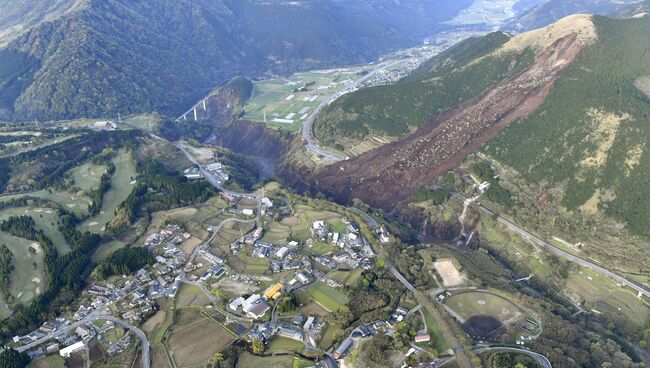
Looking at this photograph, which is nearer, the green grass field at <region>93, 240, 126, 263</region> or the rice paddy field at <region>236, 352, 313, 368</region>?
the rice paddy field at <region>236, 352, 313, 368</region>

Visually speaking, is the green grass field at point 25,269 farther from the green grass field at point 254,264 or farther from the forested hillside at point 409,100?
the forested hillside at point 409,100

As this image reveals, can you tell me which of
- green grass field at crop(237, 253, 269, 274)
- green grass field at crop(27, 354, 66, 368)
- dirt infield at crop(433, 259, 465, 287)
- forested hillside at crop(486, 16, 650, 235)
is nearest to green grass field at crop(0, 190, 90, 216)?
green grass field at crop(237, 253, 269, 274)

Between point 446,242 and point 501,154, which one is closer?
point 446,242

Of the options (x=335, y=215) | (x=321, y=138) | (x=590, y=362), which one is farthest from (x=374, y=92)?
(x=590, y=362)

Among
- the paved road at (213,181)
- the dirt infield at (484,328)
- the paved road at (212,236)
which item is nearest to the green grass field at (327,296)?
the dirt infield at (484,328)

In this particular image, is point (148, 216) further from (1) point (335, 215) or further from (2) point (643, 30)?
(2) point (643, 30)

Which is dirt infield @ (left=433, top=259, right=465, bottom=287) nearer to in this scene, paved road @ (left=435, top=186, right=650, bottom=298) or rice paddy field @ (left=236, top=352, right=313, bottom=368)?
paved road @ (left=435, top=186, right=650, bottom=298)

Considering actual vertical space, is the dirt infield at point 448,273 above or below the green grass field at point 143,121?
below
